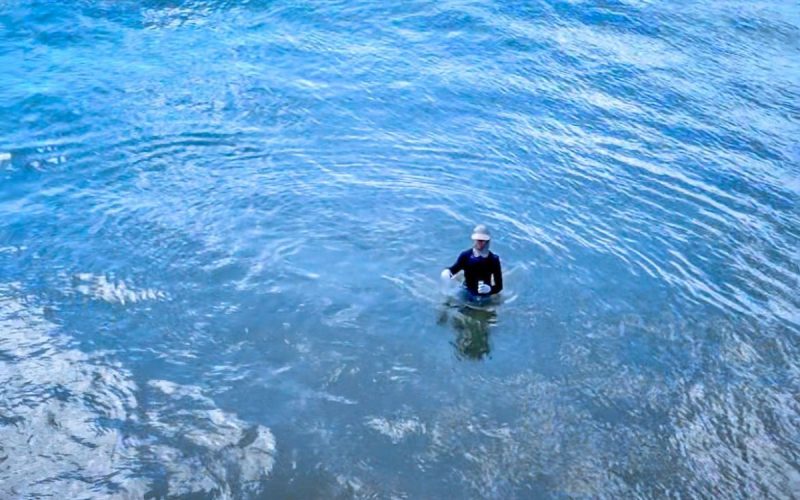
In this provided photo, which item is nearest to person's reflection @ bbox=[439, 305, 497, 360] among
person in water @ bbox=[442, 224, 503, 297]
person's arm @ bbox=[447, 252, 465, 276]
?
person in water @ bbox=[442, 224, 503, 297]

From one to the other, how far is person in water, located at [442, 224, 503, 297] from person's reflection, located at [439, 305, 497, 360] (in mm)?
369

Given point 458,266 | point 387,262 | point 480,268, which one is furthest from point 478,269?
point 387,262

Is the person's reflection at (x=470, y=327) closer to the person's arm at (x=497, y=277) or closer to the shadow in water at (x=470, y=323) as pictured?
the shadow in water at (x=470, y=323)

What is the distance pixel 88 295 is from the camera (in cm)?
1438

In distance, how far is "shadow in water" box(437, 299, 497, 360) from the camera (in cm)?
1375

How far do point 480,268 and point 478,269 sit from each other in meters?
0.05

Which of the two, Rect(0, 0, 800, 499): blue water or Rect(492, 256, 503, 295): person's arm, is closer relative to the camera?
Rect(0, 0, 800, 499): blue water

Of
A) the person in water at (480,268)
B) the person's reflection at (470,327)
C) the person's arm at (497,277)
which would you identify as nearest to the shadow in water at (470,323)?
the person's reflection at (470,327)

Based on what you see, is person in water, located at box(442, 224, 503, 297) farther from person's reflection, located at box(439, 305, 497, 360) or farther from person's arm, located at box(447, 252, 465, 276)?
person's reflection, located at box(439, 305, 497, 360)

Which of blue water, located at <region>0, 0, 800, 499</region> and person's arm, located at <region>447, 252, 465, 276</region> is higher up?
person's arm, located at <region>447, 252, 465, 276</region>

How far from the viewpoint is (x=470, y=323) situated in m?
14.4

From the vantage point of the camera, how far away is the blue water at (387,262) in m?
11.4

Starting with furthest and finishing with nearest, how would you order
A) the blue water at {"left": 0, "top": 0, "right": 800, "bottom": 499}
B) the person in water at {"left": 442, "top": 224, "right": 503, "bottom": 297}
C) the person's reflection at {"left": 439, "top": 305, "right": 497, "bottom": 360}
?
the person in water at {"left": 442, "top": 224, "right": 503, "bottom": 297}
the person's reflection at {"left": 439, "top": 305, "right": 497, "bottom": 360}
the blue water at {"left": 0, "top": 0, "right": 800, "bottom": 499}

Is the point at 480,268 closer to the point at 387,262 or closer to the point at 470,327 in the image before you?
the point at 470,327
